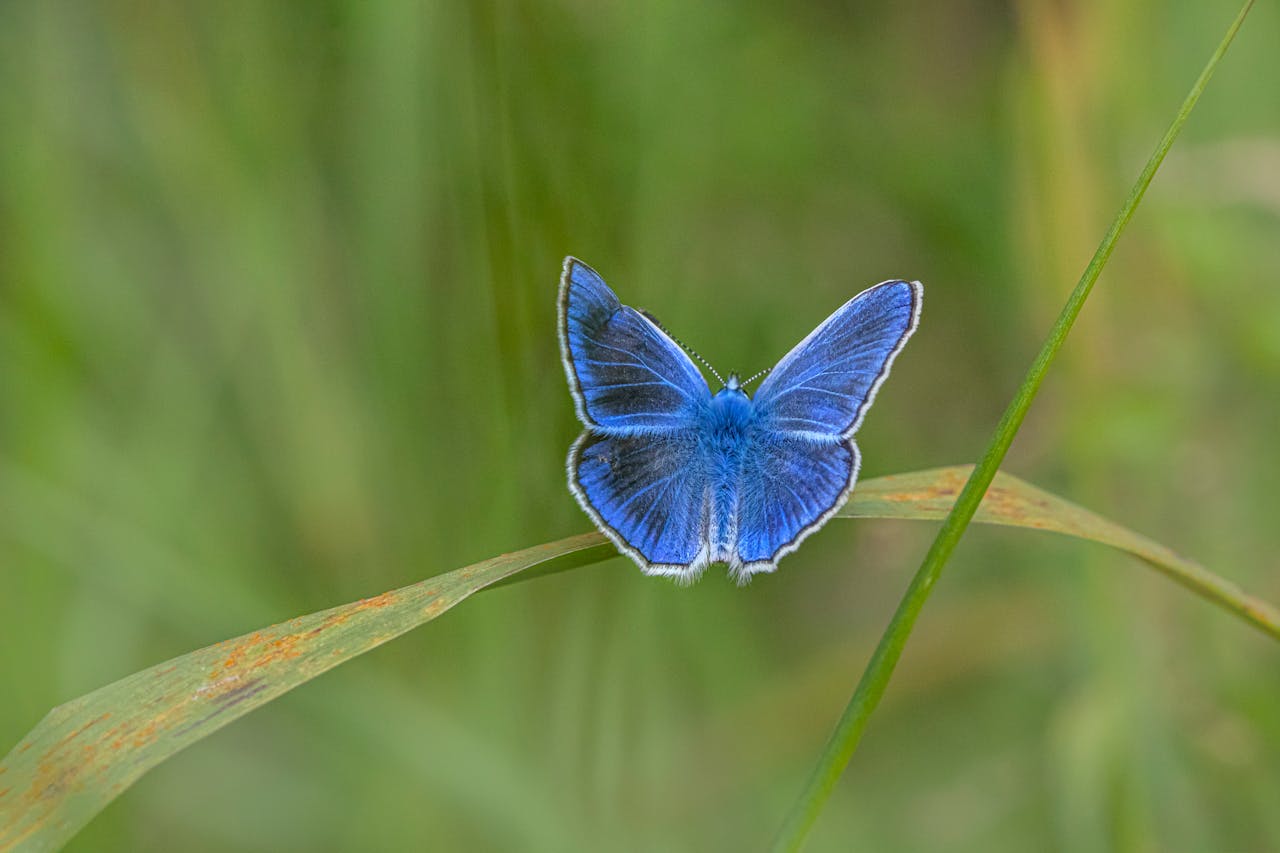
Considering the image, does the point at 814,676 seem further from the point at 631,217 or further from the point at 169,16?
the point at 169,16

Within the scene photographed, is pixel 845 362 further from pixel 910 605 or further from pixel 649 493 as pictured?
pixel 910 605

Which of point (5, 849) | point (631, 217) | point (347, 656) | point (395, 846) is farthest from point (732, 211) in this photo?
point (5, 849)

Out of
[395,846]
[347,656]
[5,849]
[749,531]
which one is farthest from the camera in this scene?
[395,846]

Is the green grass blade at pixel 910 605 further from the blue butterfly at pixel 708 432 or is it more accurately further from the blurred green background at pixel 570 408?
the blurred green background at pixel 570 408

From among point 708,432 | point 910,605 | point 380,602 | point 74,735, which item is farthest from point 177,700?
point 708,432

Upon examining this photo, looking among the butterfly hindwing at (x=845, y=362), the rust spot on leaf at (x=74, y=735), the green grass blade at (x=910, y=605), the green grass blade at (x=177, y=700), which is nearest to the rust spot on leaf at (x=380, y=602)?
the green grass blade at (x=177, y=700)

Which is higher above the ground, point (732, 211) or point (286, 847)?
point (732, 211)

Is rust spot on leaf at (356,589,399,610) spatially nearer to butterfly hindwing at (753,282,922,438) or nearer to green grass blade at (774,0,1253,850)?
green grass blade at (774,0,1253,850)
